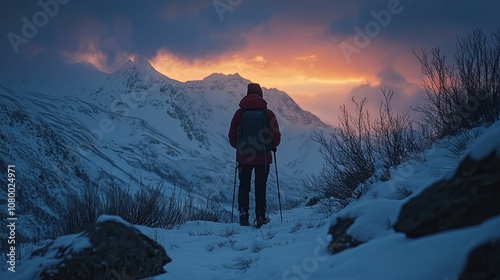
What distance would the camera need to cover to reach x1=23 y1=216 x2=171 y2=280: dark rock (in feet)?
9.39

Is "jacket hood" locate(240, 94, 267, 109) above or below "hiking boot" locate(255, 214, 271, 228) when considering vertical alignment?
above

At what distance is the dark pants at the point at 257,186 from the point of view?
22.4 ft

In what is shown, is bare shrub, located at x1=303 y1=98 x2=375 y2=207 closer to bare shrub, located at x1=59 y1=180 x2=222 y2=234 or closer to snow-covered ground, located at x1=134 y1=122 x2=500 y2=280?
snow-covered ground, located at x1=134 y1=122 x2=500 y2=280

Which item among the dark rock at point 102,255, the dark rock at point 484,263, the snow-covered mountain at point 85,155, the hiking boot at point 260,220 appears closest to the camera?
the dark rock at point 484,263

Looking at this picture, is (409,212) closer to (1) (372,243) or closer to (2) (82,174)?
(1) (372,243)

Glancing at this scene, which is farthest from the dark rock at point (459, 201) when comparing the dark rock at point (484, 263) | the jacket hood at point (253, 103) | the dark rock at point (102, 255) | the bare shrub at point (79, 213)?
the bare shrub at point (79, 213)

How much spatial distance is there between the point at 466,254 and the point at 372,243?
32.6 inches

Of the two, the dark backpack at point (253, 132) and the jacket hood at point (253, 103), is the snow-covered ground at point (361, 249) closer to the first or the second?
the dark backpack at point (253, 132)

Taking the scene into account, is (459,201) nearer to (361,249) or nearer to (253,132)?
(361,249)

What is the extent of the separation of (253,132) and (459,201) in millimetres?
4590

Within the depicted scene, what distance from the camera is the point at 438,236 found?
226cm

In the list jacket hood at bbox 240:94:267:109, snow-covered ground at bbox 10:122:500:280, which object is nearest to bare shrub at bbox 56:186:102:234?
snow-covered ground at bbox 10:122:500:280

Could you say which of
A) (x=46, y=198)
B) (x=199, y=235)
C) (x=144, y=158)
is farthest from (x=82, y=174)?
(x=144, y=158)

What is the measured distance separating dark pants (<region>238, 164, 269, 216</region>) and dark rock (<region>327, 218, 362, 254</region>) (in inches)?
143
